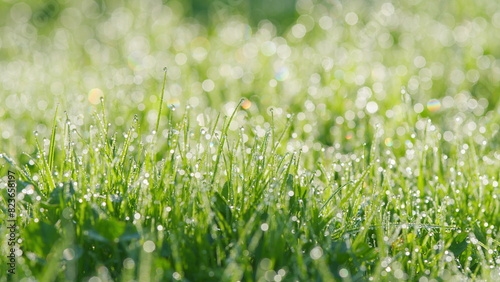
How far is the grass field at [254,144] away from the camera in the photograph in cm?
185

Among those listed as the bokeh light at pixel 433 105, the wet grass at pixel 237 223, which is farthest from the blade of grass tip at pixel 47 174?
the bokeh light at pixel 433 105

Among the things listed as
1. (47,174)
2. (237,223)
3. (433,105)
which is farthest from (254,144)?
(433,105)

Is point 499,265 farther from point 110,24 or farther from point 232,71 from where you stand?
point 110,24

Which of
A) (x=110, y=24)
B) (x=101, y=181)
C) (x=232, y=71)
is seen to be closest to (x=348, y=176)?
(x=101, y=181)

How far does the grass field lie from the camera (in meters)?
1.85

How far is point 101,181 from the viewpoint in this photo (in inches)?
82.7

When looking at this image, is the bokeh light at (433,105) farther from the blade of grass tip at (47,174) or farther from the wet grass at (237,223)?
the blade of grass tip at (47,174)

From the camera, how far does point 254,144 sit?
86.2 inches

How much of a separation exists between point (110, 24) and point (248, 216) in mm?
4028

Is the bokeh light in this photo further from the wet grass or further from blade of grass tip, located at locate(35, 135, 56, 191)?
blade of grass tip, located at locate(35, 135, 56, 191)

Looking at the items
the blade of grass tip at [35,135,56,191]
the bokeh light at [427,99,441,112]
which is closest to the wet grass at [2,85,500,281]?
the blade of grass tip at [35,135,56,191]

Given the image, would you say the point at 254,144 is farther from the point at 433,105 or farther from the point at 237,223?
the point at 433,105

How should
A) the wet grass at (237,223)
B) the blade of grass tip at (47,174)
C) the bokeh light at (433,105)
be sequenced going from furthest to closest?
the bokeh light at (433,105), the blade of grass tip at (47,174), the wet grass at (237,223)

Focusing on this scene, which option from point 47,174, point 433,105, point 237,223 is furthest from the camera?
point 433,105
